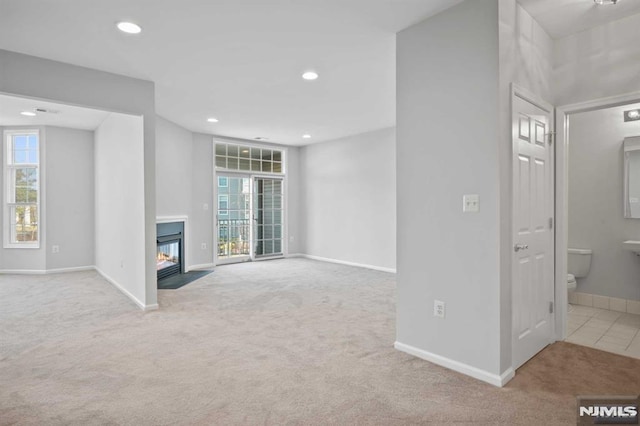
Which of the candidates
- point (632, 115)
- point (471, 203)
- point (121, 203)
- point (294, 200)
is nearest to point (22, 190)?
point (121, 203)

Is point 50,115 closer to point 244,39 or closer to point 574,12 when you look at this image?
point 244,39

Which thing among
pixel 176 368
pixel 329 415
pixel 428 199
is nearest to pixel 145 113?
pixel 176 368

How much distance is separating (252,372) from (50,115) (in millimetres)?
5564

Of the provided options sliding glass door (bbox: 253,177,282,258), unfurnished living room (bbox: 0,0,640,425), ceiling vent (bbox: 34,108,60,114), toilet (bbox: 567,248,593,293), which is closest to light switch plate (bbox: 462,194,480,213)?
unfurnished living room (bbox: 0,0,640,425)

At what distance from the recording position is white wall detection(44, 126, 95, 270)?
6.31m

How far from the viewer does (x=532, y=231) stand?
8.90 ft

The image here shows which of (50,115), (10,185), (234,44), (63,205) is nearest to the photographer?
(234,44)

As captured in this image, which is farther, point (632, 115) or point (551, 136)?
point (632, 115)

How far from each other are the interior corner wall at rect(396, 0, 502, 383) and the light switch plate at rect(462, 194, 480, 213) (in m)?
0.03

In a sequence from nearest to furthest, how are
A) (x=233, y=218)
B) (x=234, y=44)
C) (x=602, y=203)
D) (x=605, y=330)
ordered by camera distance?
(x=234, y=44)
(x=605, y=330)
(x=602, y=203)
(x=233, y=218)

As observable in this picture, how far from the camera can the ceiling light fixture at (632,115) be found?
12.7ft

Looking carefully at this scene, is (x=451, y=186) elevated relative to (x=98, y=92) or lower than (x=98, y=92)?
lower

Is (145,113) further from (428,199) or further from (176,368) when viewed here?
(428,199)

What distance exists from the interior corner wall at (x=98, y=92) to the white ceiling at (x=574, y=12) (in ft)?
12.2
